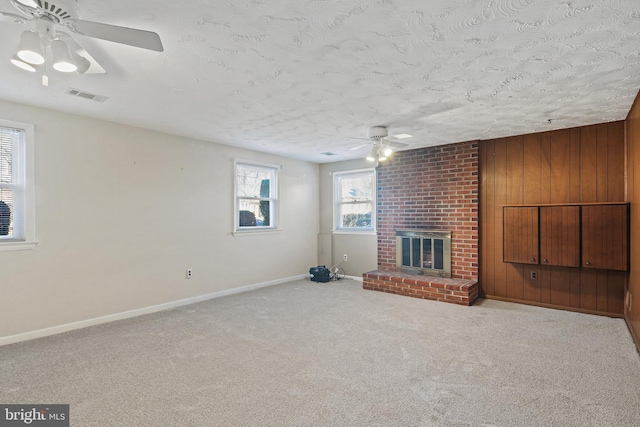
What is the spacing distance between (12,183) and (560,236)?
6.00 m

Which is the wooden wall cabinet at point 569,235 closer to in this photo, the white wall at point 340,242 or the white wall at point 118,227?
the white wall at point 340,242

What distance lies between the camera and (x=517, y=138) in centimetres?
460

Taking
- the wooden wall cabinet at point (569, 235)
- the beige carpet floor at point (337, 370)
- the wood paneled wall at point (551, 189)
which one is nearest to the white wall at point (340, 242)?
the wood paneled wall at point (551, 189)

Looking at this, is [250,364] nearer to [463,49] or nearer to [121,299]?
[121,299]

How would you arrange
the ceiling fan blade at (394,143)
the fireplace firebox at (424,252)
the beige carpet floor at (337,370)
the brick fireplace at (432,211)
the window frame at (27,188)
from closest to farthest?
the beige carpet floor at (337,370), the window frame at (27,188), the ceiling fan blade at (394,143), the brick fireplace at (432,211), the fireplace firebox at (424,252)

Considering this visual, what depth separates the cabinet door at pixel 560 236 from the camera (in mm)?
3945

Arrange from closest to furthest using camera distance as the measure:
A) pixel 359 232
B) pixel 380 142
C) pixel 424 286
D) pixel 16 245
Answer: pixel 16 245
pixel 380 142
pixel 424 286
pixel 359 232

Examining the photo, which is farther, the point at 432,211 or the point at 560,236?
the point at 432,211

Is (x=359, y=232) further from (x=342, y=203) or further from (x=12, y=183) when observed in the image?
(x=12, y=183)

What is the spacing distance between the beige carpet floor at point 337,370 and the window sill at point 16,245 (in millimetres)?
909

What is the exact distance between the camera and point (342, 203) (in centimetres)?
662

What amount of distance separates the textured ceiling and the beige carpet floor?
2299mm

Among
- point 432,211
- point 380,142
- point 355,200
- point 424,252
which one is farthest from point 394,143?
point 355,200

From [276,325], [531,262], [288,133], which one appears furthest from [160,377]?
[531,262]
